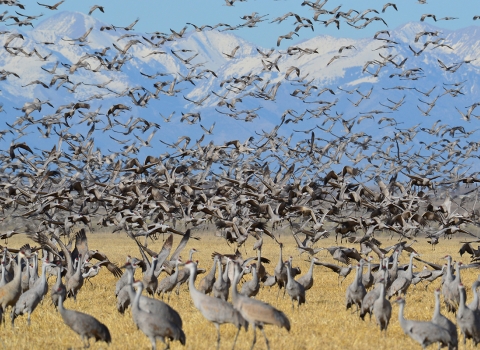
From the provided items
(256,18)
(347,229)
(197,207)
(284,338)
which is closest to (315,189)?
(347,229)

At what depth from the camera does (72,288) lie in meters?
16.1

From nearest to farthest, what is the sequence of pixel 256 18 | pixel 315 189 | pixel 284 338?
pixel 284 338 < pixel 315 189 < pixel 256 18

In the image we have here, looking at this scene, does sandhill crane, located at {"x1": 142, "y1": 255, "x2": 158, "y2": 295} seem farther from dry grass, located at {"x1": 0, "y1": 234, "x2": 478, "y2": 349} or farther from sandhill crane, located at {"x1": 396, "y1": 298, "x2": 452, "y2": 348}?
sandhill crane, located at {"x1": 396, "y1": 298, "x2": 452, "y2": 348}

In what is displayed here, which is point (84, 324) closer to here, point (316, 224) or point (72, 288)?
point (72, 288)

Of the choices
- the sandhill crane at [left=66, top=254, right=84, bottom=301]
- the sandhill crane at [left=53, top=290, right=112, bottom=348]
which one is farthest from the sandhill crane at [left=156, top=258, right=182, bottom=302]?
the sandhill crane at [left=53, top=290, right=112, bottom=348]

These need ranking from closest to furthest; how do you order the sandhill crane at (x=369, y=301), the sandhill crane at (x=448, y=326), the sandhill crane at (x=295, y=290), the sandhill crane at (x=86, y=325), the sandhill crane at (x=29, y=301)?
the sandhill crane at (x=448, y=326) < the sandhill crane at (x=86, y=325) < the sandhill crane at (x=29, y=301) < the sandhill crane at (x=369, y=301) < the sandhill crane at (x=295, y=290)

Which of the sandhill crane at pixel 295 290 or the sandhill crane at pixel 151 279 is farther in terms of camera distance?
the sandhill crane at pixel 151 279

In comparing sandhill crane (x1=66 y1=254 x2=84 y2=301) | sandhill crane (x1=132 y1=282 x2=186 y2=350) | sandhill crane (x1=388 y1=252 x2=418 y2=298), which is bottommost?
sandhill crane (x1=66 y1=254 x2=84 y2=301)

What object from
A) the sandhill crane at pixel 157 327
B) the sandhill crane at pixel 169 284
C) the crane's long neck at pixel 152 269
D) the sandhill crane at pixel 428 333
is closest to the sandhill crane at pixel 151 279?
the crane's long neck at pixel 152 269

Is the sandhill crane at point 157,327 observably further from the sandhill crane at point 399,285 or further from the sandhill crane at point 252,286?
the sandhill crane at point 399,285

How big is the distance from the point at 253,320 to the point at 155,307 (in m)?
1.23

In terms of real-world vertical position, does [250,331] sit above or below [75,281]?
above

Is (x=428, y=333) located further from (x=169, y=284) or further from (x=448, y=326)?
(x=169, y=284)

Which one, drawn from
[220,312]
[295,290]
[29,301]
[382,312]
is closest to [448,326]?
[382,312]
